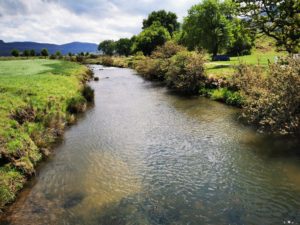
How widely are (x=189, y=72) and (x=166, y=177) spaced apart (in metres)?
26.0

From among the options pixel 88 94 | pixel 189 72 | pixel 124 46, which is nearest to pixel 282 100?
pixel 189 72

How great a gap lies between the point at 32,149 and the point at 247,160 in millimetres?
12525

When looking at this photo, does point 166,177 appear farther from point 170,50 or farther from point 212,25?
point 212,25

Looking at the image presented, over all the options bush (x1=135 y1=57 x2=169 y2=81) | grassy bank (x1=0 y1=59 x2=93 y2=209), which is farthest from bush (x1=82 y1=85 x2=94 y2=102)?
bush (x1=135 y1=57 x2=169 y2=81)

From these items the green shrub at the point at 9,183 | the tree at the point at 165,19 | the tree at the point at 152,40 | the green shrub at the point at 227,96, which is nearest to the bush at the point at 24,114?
the green shrub at the point at 9,183

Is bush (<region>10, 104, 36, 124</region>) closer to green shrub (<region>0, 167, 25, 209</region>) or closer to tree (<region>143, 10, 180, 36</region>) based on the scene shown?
green shrub (<region>0, 167, 25, 209</region>)

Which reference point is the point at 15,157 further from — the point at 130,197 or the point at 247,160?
the point at 247,160

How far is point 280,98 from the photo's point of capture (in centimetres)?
1831

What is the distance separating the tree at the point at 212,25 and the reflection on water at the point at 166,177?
37.2 metres

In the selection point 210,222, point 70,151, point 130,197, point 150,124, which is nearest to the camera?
point 210,222

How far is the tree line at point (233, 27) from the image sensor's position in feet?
122

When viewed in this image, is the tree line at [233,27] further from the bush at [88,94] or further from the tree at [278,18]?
the bush at [88,94]

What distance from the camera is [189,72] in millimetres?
39625

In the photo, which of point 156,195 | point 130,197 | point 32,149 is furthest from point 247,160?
point 32,149
